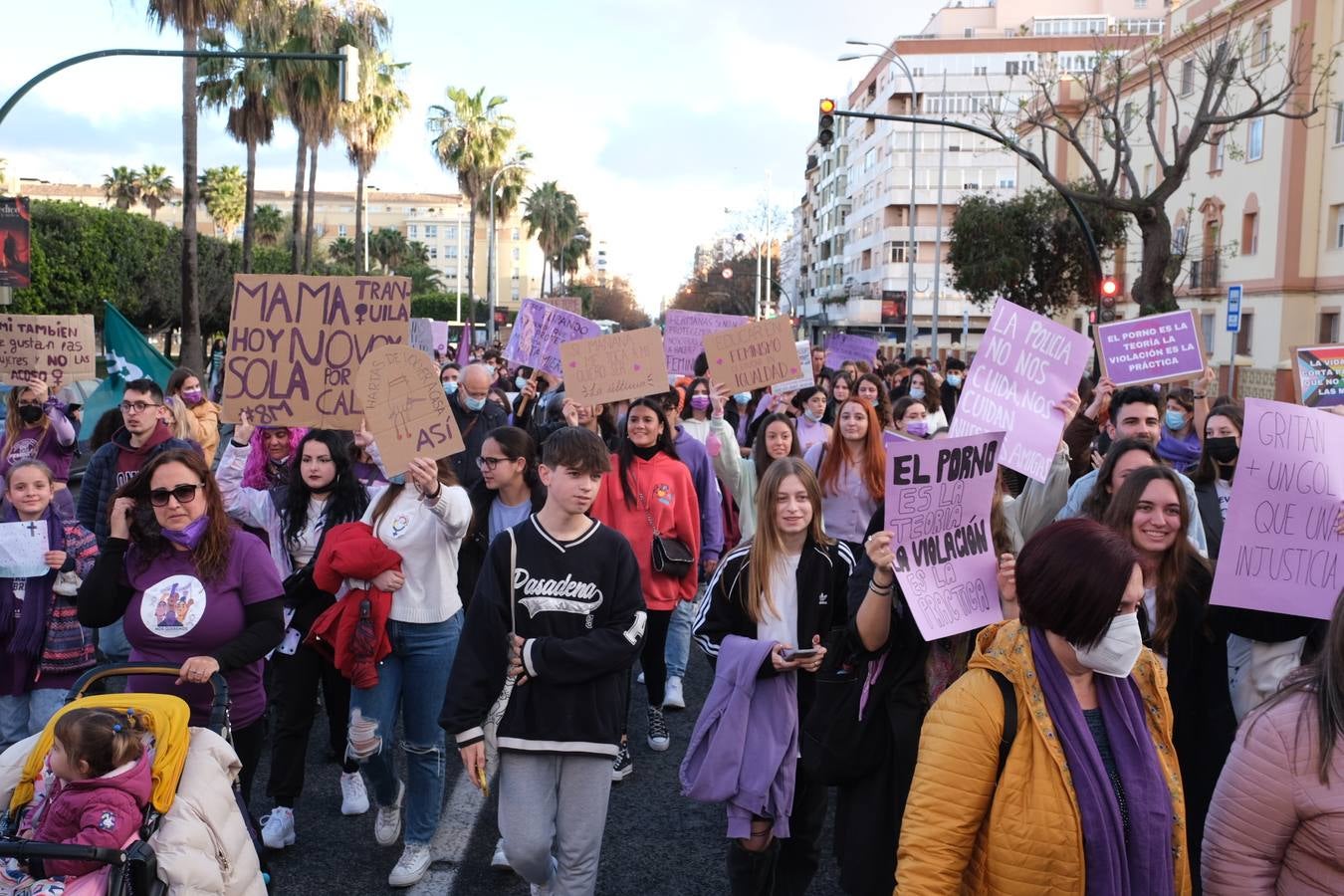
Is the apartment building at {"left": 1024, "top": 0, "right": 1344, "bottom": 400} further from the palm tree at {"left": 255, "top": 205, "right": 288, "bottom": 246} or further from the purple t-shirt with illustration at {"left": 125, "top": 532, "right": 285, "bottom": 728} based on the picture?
the palm tree at {"left": 255, "top": 205, "right": 288, "bottom": 246}

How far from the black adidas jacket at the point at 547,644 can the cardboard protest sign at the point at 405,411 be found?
0.95 metres

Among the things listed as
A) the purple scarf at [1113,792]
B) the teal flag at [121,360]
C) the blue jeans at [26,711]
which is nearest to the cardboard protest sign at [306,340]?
the blue jeans at [26,711]

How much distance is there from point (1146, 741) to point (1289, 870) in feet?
1.17

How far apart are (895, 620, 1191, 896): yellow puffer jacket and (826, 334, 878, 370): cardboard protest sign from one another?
1409 cm

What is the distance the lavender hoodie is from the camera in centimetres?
386

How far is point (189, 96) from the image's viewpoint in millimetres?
23188

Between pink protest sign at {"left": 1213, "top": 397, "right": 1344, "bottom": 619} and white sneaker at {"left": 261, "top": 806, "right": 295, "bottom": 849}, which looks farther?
white sneaker at {"left": 261, "top": 806, "right": 295, "bottom": 849}

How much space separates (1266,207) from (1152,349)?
30.5 meters

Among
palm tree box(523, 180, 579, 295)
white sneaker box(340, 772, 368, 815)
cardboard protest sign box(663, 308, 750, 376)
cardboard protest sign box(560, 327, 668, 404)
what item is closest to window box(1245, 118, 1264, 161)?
cardboard protest sign box(663, 308, 750, 376)

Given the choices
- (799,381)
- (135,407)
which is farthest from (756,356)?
(135,407)

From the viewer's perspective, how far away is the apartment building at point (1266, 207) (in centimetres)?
3197

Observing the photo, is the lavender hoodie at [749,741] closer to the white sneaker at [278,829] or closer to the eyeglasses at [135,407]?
the white sneaker at [278,829]

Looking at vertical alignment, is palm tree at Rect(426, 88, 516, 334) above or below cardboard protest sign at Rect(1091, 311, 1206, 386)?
above

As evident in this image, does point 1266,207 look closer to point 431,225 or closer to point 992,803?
point 992,803
